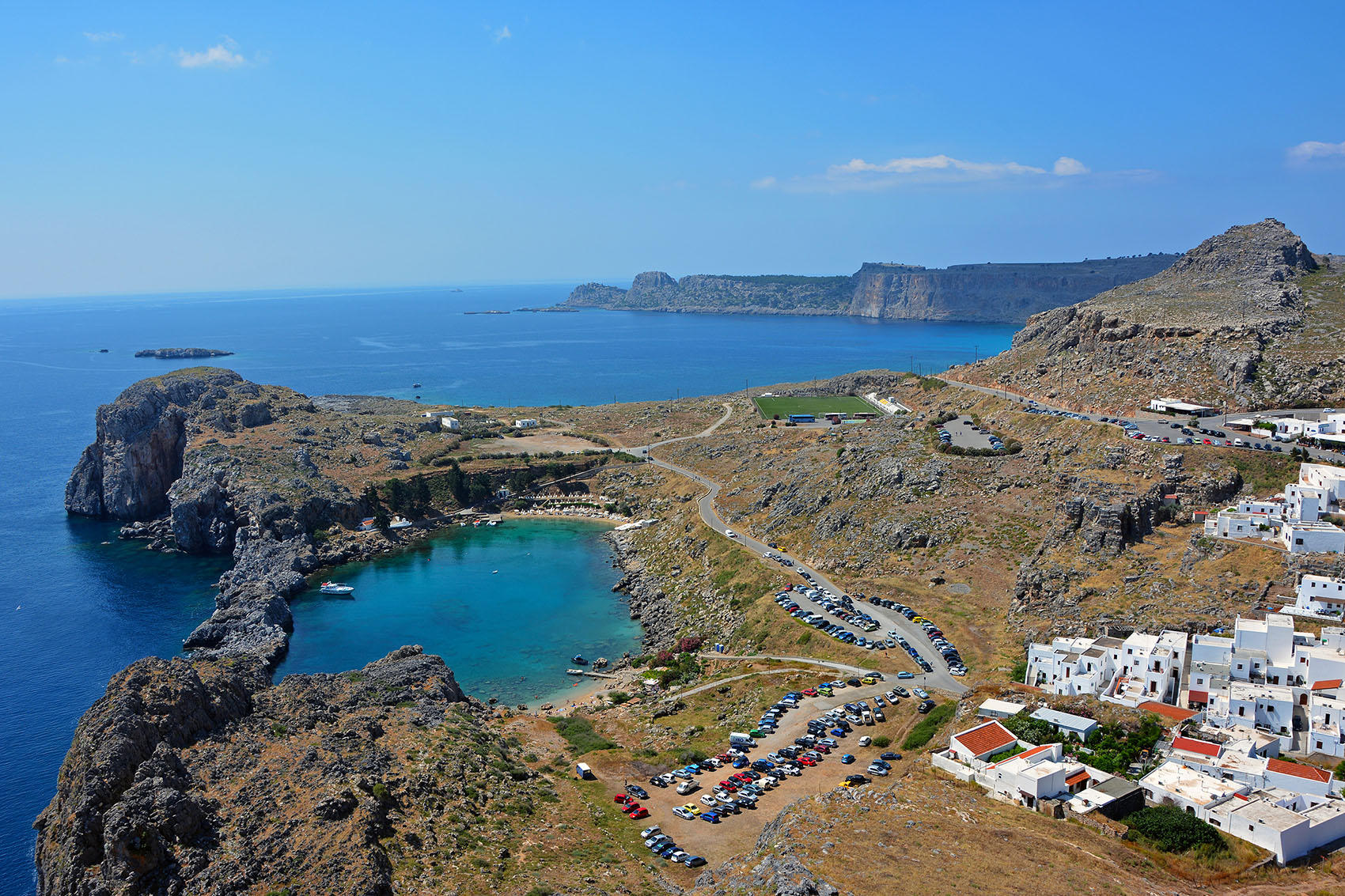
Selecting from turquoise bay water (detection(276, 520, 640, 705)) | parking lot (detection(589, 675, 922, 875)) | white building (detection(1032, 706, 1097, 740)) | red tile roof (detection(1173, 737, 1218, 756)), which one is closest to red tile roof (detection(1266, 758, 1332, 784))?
red tile roof (detection(1173, 737, 1218, 756))

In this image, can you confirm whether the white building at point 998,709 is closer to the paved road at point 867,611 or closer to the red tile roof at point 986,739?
the red tile roof at point 986,739

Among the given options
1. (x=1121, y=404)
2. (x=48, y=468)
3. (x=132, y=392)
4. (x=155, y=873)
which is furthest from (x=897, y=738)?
(x=48, y=468)

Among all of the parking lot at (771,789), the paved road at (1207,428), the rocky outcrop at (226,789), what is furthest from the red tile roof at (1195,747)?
the paved road at (1207,428)

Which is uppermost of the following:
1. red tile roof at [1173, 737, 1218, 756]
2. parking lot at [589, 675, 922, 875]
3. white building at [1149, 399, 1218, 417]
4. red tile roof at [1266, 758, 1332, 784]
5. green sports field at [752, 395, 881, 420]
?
white building at [1149, 399, 1218, 417]

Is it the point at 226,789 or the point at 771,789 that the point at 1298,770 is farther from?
the point at 226,789

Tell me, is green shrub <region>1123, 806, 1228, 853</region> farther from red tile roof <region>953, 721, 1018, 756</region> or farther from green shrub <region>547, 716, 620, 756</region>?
green shrub <region>547, 716, 620, 756</region>

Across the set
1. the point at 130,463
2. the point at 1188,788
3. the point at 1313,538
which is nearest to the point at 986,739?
the point at 1188,788
